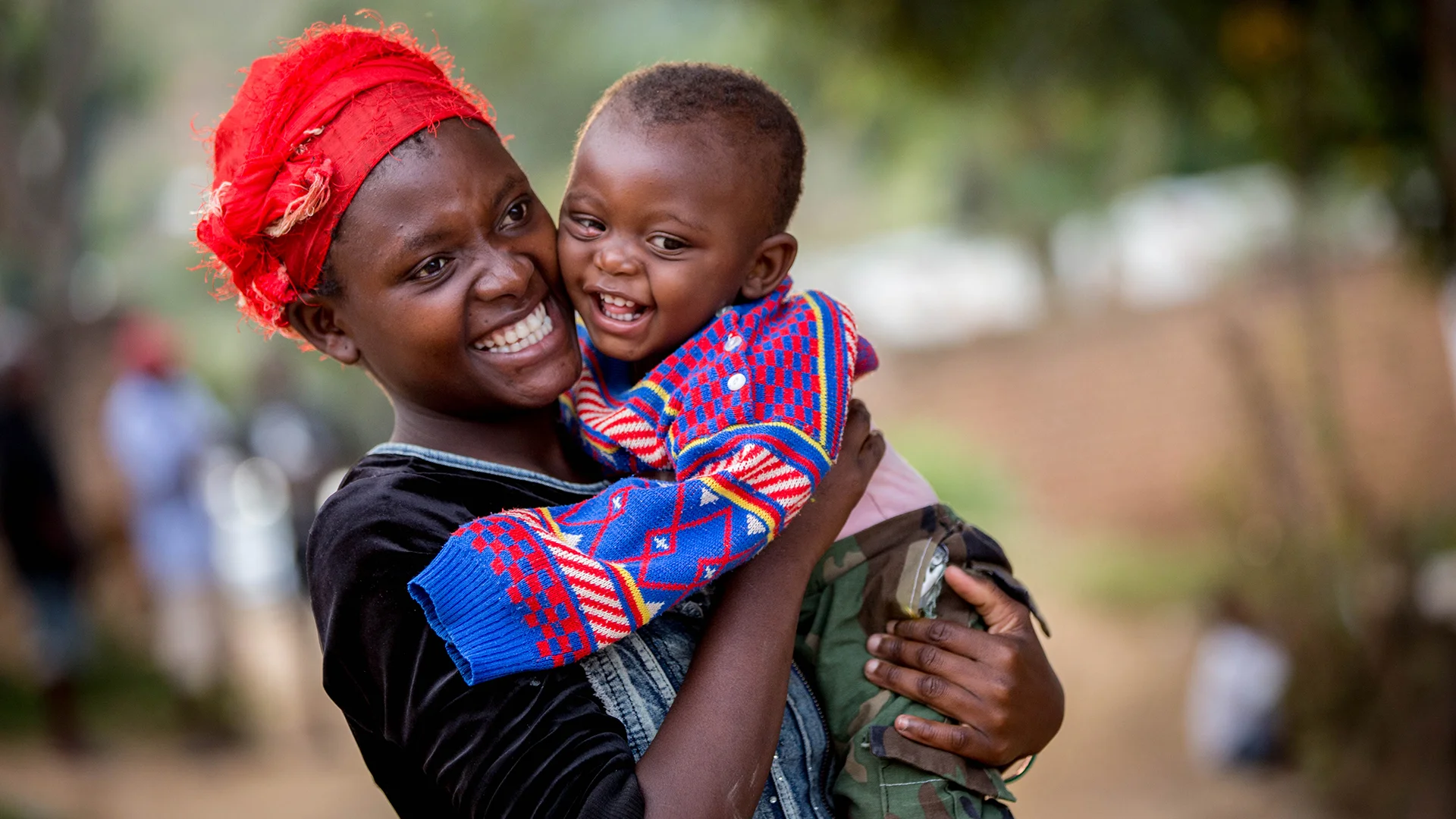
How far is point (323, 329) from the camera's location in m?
1.70

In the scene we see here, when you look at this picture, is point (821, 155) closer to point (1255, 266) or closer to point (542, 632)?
point (1255, 266)

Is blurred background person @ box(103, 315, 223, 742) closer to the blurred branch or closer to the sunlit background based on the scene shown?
the sunlit background

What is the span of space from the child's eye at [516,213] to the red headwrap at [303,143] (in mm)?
122

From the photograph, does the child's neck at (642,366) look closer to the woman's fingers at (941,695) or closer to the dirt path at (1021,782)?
the woman's fingers at (941,695)

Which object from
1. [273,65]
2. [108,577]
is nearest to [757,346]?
[273,65]

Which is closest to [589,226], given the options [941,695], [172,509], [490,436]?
[490,436]

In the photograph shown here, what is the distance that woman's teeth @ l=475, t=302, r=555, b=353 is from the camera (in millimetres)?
1640

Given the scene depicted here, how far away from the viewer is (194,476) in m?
7.40

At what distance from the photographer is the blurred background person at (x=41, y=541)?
6910mm

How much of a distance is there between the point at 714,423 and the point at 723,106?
49 cm

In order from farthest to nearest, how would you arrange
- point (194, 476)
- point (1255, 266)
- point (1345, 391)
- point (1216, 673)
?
1. point (1255, 266)
2. point (1345, 391)
3. point (194, 476)
4. point (1216, 673)

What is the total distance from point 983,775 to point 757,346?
0.65m

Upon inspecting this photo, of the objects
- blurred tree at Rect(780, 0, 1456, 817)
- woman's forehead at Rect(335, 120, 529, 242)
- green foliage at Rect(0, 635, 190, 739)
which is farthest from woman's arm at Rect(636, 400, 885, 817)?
green foliage at Rect(0, 635, 190, 739)

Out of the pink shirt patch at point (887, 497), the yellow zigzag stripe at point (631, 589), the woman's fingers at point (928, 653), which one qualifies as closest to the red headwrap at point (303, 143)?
the yellow zigzag stripe at point (631, 589)
